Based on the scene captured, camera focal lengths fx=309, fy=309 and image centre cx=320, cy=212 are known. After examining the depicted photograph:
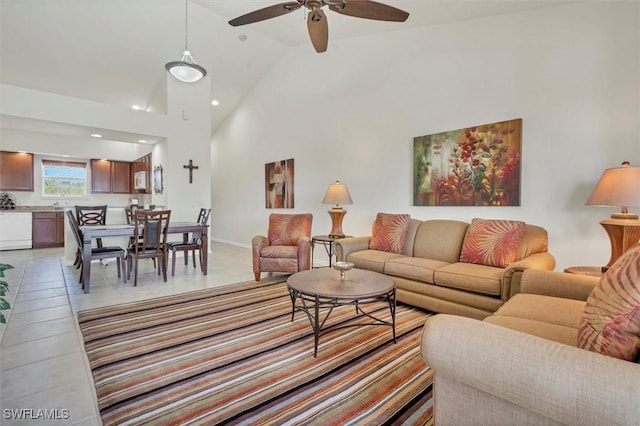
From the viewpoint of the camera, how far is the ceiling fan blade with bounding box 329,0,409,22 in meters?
2.34

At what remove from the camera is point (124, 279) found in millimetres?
4047

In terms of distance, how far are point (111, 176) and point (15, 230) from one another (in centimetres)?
213

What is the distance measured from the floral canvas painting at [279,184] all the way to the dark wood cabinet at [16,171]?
17.4ft

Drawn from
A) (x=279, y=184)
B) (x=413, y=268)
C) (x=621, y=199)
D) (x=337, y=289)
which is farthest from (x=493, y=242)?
(x=279, y=184)

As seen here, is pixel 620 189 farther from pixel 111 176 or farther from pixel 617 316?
pixel 111 176

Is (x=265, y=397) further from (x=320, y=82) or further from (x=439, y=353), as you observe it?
(x=320, y=82)

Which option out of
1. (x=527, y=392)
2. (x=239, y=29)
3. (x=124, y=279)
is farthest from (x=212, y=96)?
(x=527, y=392)

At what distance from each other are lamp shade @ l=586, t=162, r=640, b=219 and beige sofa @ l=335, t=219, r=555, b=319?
0.63m

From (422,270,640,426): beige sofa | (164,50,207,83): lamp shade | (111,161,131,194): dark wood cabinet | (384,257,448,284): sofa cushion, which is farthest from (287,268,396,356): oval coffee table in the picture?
(111,161,131,194): dark wood cabinet

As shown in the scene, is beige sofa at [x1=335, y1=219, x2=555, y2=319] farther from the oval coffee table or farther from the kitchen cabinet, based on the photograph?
the kitchen cabinet

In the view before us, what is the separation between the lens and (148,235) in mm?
3959

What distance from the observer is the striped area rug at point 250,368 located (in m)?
1.54

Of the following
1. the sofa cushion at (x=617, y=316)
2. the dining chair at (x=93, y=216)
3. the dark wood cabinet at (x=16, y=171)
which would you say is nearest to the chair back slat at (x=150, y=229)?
the dining chair at (x=93, y=216)

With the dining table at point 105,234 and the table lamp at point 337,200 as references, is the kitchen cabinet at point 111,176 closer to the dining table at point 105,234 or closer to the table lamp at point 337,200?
the dining table at point 105,234
